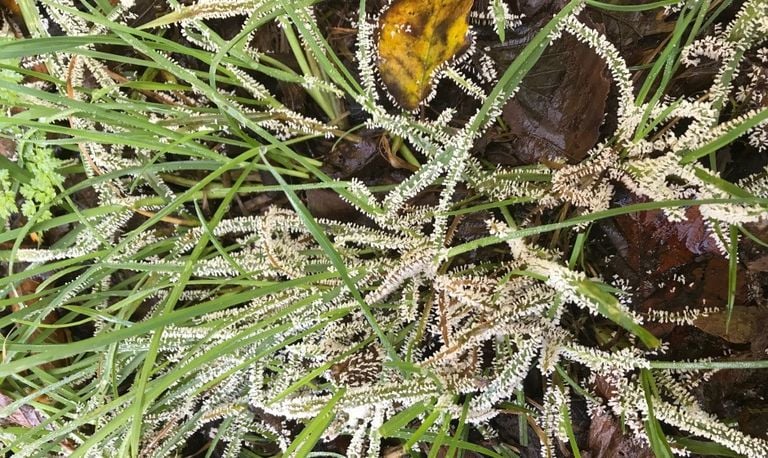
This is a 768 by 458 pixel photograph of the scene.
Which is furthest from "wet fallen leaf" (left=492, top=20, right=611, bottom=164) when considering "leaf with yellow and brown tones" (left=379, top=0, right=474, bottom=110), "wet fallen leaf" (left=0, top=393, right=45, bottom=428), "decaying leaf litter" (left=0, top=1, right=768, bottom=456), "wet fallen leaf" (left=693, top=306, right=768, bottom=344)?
"wet fallen leaf" (left=0, top=393, right=45, bottom=428)

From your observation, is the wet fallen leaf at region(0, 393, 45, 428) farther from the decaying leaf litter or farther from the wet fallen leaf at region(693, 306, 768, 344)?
the wet fallen leaf at region(693, 306, 768, 344)

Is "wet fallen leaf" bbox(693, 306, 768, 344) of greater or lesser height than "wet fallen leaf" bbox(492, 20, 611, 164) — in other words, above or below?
below

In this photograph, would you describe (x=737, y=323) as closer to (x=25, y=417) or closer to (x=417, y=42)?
(x=417, y=42)

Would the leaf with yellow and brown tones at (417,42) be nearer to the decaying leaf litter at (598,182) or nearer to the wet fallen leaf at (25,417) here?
the decaying leaf litter at (598,182)

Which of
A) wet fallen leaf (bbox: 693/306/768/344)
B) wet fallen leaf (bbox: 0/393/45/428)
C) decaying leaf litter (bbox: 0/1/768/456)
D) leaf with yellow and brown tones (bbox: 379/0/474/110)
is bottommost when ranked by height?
wet fallen leaf (bbox: 693/306/768/344)

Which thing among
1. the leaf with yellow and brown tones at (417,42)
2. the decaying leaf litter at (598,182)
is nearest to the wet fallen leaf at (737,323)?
the decaying leaf litter at (598,182)

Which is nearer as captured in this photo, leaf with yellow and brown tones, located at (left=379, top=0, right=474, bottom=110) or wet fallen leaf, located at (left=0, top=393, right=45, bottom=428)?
leaf with yellow and brown tones, located at (left=379, top=0, right=474, bottom=110)

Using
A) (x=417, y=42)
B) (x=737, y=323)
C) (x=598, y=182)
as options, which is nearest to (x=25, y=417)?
(x=417, y=42)

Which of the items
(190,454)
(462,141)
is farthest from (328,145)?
(190,454)
